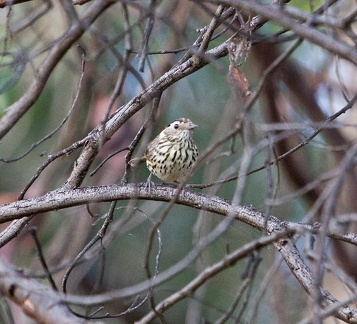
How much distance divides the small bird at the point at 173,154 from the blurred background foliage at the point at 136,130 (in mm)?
171

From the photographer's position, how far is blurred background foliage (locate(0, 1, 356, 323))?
6133mm

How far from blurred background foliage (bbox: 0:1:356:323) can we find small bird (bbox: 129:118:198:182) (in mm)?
171

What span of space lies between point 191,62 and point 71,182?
878 millimetres

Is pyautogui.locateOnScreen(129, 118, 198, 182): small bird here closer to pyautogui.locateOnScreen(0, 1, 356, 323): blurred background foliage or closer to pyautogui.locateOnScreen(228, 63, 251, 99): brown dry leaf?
pyautogui.locateOnScreen(0, 1, 356, 323): blurred background foliage

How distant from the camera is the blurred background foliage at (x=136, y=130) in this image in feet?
20.1

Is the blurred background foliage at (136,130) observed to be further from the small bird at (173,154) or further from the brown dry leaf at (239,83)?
the brown dry leaf at (239,83)

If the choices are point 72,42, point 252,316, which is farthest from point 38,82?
point 252,316

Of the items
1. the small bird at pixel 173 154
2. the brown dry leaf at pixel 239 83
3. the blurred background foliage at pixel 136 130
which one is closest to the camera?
the brown dry leaf at pixel 239 83

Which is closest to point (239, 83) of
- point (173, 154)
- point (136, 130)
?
point (173, 154)

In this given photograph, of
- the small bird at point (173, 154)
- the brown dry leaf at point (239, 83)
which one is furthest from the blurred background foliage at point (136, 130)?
the brown dry leaf at point (239, 83)

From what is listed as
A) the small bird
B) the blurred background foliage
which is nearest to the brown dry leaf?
the blurred background foliage

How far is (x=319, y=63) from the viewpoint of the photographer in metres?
7.32

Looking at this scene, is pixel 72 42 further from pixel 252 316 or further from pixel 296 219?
pixel 296 219

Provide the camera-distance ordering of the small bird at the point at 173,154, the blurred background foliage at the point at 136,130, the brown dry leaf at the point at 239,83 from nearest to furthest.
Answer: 1. the brown dry leaf at the point at 239,83
2. the small bird at the point at 173,154
3. the blurred background foliage at the point at 136,130
